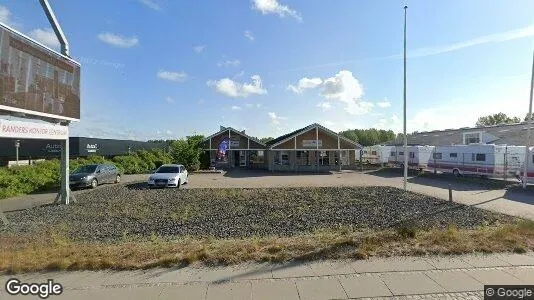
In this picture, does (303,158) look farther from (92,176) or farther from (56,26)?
(56,26)

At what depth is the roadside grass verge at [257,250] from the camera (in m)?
5.57

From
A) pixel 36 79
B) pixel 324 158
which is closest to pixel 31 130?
pixel 36 79

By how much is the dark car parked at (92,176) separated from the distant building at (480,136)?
32492mm

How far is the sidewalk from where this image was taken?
4.54 meters

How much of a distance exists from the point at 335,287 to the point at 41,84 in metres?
12.0

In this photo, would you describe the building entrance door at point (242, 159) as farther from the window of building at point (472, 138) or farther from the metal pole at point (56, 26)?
the window of building at point (472, 138)

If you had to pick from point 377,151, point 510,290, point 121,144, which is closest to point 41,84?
point 510,290

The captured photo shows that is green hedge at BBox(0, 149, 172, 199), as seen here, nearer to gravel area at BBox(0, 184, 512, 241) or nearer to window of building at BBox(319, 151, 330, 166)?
gravel area at BBox(0, 184, 512, 241)

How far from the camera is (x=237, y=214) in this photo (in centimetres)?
1171

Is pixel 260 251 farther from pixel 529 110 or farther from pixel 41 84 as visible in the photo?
pixel 529 110

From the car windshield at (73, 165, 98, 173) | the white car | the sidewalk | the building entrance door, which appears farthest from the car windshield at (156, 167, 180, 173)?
the building entrance door

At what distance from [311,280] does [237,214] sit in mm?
6995

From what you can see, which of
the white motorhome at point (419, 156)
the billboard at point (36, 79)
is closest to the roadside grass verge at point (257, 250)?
the billboard at point (36, 79)

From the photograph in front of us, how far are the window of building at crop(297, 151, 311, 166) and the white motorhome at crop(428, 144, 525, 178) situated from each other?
13202 millimetres
